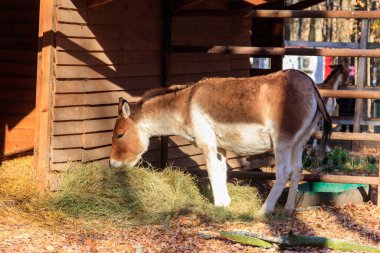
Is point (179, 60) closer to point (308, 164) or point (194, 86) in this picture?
point (194, 86)

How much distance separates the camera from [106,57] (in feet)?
36.1

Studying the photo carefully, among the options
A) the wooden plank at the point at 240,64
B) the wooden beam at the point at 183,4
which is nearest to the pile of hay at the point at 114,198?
the wooden beam at the point at 183,4

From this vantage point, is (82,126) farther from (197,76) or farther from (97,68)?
(197,76)

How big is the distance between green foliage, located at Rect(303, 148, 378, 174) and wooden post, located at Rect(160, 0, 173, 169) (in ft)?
15.4

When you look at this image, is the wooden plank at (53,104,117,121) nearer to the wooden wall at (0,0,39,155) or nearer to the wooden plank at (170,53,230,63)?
the wooden plank at (170,53,230,63)

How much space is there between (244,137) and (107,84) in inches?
79.4

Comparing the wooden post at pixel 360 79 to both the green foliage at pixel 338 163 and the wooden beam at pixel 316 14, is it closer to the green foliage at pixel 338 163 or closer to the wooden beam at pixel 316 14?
the green foliage at pixel 338 163

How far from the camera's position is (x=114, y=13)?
1112cm

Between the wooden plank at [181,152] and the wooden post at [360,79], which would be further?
the wooden post at [360,79]

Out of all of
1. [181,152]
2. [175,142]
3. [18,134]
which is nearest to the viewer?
[175,142]

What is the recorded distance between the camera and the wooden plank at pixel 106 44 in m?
10.3

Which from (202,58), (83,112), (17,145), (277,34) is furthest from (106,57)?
(277,34)

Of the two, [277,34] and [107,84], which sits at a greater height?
[277,34]

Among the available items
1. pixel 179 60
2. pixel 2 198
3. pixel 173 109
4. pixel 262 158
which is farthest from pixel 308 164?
pixel 2 198
